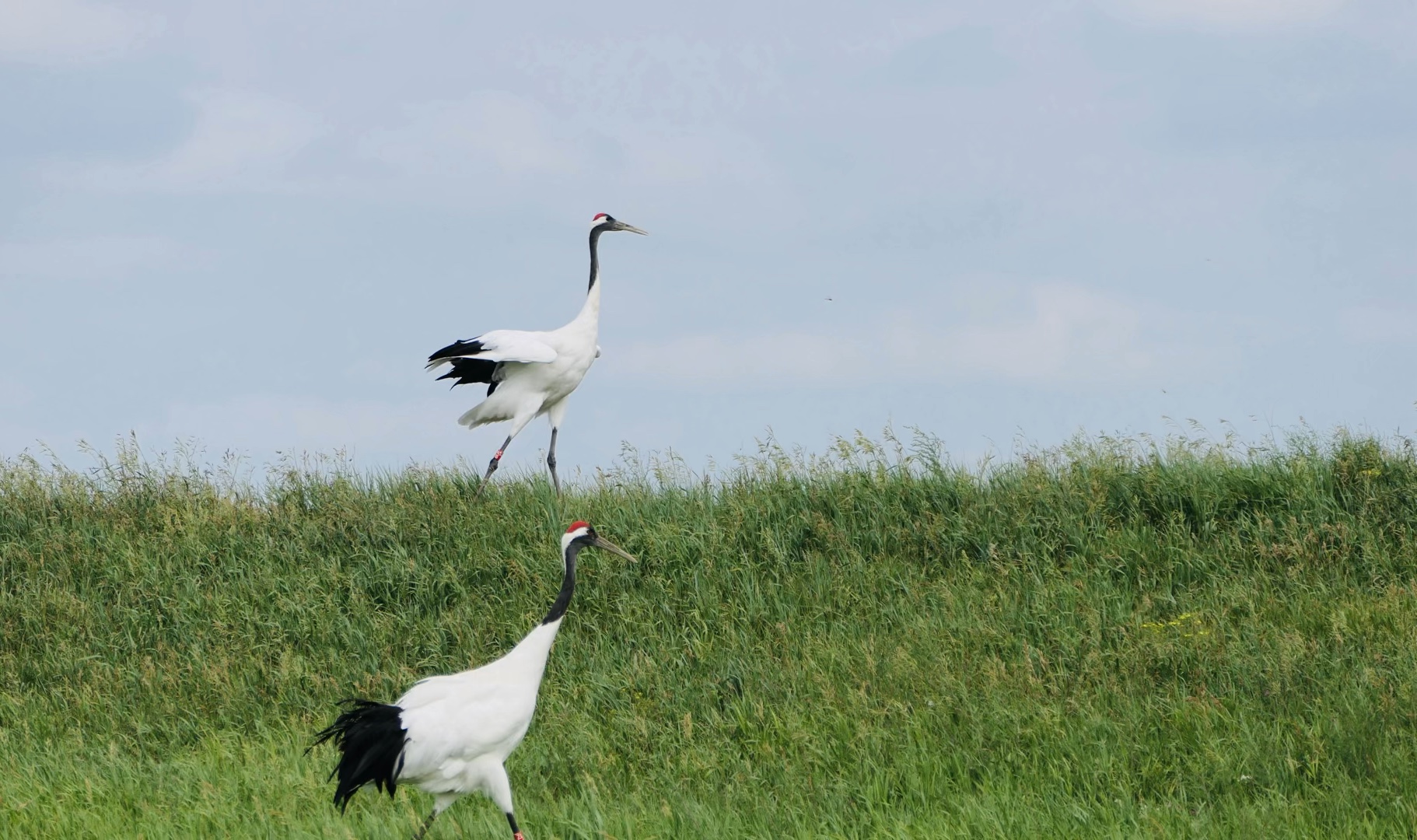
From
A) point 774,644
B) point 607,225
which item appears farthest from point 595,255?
point 774,644

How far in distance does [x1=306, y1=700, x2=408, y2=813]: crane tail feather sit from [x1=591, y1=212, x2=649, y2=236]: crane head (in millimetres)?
8741

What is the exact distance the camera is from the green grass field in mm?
7883

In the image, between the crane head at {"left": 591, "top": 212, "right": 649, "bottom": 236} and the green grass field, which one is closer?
the green grass field

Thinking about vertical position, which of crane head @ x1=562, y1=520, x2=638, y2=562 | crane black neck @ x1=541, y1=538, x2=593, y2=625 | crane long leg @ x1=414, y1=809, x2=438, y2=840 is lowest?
crane long leg @ x1=414, y1=809, x2=438, y2=840

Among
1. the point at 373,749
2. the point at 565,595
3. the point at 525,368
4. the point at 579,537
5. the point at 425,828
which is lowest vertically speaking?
the point at 425,828

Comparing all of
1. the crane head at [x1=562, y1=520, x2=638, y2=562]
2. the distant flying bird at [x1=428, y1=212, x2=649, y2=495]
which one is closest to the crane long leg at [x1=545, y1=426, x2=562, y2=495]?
the distant flying bird at [x1=428, y1=212, x2=649, y2=495]

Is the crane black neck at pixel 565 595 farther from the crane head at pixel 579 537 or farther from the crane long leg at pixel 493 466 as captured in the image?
the crane long leg at pixel 493 466

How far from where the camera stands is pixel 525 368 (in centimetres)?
1387

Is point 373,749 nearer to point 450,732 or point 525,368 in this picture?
point 450,732

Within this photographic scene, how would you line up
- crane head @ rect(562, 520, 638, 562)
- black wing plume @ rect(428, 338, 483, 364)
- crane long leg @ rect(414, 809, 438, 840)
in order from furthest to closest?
black wing plume @ rect(428, 338, 483, 364)
crane head @ rect(562, 520, 638, 562)
crane long leg @ rect(414, 809, 438, 840)

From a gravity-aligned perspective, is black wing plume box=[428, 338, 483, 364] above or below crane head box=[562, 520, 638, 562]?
above

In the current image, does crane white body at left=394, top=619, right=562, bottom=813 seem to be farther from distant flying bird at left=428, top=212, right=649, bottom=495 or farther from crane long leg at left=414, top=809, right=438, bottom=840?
distant flying bird at left=428, top=212, right=649, bottom=495

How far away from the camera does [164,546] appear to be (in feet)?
43.6

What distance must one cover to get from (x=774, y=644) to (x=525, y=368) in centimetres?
486
